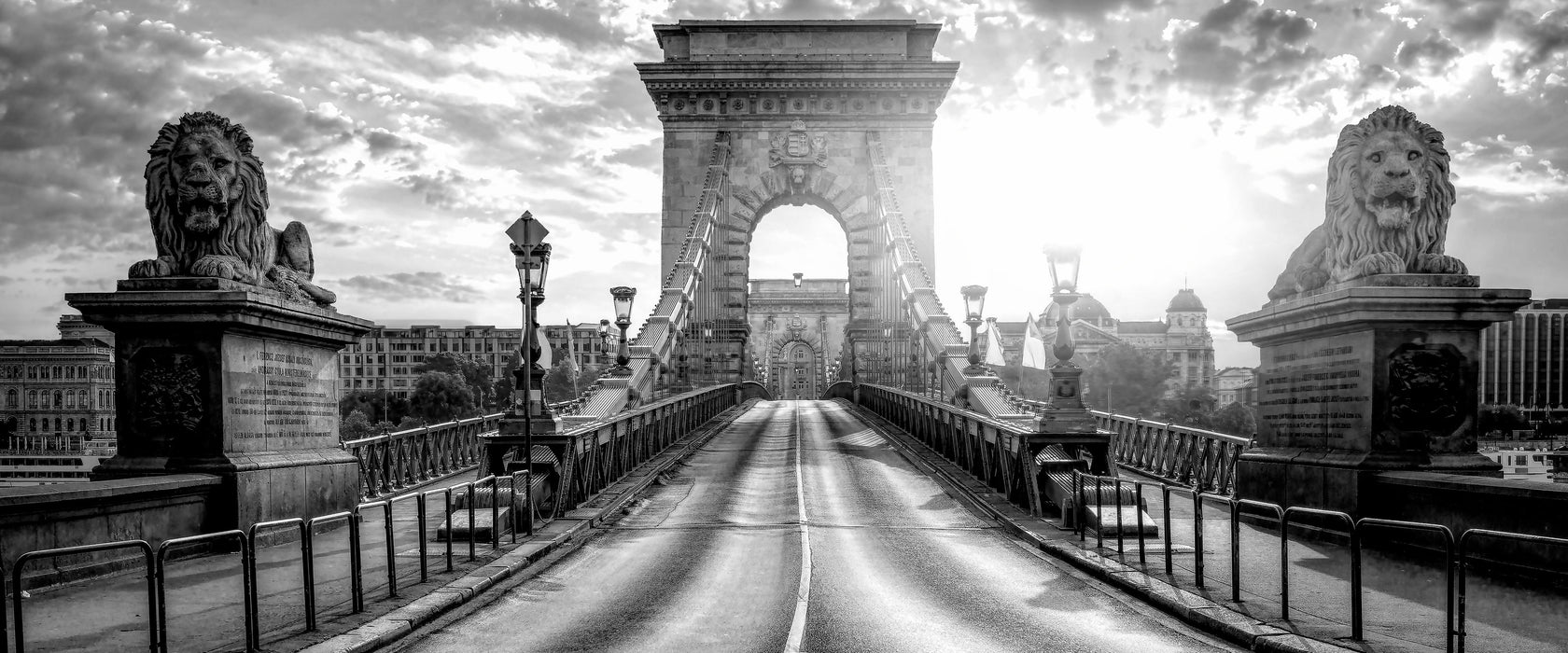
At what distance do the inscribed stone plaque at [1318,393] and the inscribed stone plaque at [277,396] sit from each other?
456 inches

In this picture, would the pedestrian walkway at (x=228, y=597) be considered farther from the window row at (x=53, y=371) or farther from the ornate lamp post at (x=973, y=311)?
the ornate lamp post at (x=973, y=311)

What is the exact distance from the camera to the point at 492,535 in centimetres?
1275

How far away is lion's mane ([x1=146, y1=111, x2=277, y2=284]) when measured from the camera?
1221cm

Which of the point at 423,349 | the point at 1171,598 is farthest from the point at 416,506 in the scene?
the point at 423,349

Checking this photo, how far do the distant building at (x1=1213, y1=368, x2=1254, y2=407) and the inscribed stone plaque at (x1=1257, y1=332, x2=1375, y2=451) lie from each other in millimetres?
140784

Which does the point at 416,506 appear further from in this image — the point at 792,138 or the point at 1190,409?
the point at 1190,409

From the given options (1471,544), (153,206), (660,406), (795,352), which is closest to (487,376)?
(795,352)

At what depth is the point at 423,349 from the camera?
177m

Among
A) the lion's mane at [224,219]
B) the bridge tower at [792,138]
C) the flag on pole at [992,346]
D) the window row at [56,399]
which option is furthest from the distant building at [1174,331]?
the lion's mane at [224,219]

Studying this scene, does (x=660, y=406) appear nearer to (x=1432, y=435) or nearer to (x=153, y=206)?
(x=153, y=206)

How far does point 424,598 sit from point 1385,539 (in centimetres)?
744

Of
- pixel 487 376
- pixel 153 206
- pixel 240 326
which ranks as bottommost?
pixel 487 376

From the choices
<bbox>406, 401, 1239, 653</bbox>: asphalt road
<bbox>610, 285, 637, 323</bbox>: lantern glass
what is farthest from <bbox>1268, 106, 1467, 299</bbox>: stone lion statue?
<bbox>610, 285, 637, 323</bbox>: lantern glass

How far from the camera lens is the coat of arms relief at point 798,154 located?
5412cm
